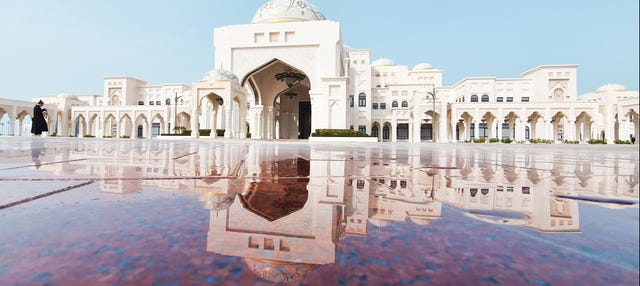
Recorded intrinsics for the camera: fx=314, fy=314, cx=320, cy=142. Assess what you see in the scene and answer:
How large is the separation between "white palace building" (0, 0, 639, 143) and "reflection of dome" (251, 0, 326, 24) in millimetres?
73

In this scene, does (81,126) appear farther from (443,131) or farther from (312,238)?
(312,238)

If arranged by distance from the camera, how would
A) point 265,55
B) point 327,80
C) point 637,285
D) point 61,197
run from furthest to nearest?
A: point 265,55, point 327,80, point 61,197, point 637,285

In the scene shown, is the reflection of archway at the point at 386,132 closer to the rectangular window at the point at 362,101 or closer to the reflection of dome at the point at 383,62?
the rectangular window at the point at 362,101

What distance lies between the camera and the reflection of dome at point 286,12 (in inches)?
814

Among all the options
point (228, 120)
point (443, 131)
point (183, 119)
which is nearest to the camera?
point (228, 120)

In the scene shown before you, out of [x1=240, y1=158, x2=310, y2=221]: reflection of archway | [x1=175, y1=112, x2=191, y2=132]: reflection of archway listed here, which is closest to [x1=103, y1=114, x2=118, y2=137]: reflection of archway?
[x1=175, y1=112, x2=191, y2=132]: reflection of archway

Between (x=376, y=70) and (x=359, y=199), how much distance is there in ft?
122

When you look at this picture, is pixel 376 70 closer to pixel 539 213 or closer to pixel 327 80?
pixel 327 80

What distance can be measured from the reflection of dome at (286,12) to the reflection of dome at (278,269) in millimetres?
21632

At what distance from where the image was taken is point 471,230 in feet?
2.42

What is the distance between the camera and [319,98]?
18.3m

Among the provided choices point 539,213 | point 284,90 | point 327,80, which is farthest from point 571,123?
point 539,213

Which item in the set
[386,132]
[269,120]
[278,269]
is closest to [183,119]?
[269,120]

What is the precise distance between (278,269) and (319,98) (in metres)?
18.0
